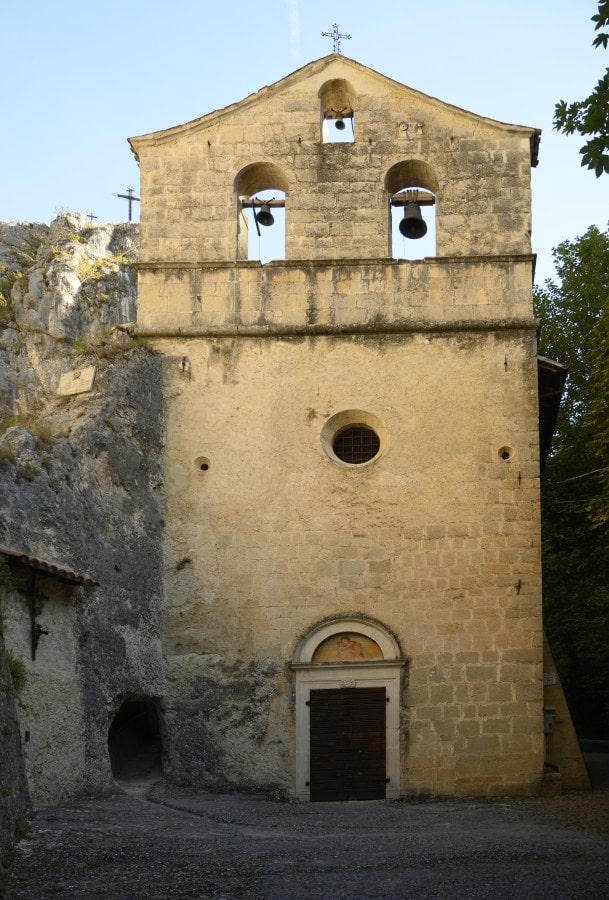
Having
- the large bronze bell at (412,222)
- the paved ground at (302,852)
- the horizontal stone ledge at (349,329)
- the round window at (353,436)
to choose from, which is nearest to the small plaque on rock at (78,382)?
the horizontal stone ledge at (349,329)

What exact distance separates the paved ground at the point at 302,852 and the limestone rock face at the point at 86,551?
88 centimetres

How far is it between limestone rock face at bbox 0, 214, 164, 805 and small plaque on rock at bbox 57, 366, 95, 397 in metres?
0.10

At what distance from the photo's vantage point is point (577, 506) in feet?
75.5

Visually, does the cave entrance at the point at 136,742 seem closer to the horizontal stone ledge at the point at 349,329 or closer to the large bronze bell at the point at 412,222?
the horizontal stone ledge at the point at 349,329

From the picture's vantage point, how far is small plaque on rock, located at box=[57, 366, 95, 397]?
619 inches

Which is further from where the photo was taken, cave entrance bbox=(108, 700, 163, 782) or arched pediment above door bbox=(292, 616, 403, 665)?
arched pediment above door bbox=(292, 616, 403, 665)

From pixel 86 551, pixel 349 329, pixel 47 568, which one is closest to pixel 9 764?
pixel 47 568

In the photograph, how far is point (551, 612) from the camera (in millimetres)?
26953

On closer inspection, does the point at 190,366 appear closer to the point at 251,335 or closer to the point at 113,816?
the point at 251,335

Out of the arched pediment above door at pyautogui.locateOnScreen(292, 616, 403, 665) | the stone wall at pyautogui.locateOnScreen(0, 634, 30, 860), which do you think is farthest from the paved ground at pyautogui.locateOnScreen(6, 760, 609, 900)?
the arched pediment above door at pyautogui.locateOnScreen(292, 616, 403, 665)

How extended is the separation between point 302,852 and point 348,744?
444cm

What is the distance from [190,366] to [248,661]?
4270 mm

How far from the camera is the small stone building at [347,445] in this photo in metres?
15.0

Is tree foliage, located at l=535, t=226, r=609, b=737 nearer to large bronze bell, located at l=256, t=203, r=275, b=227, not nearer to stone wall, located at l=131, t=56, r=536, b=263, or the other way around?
stone wall, located at l=131, t=56, r=536, b=263
